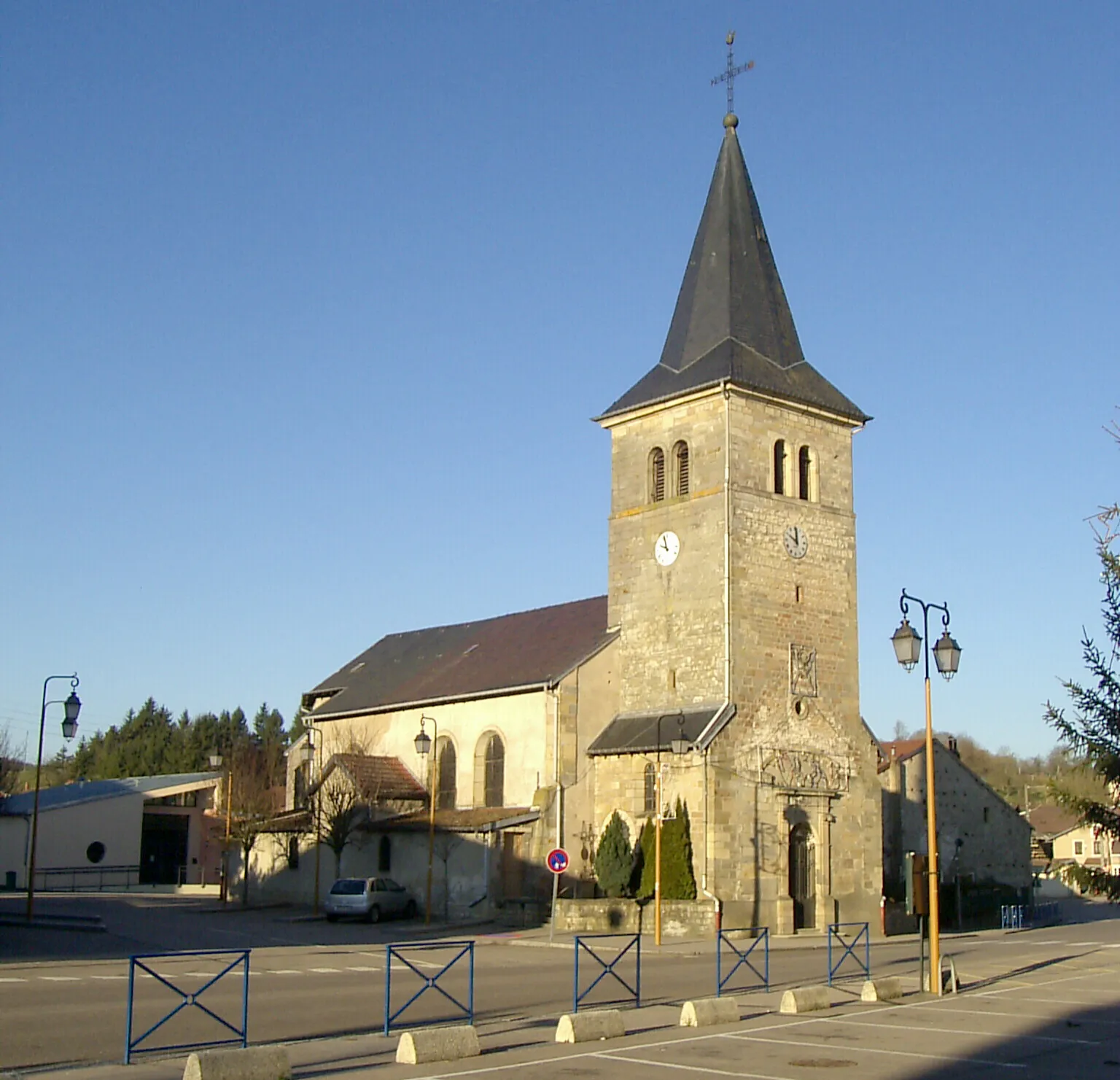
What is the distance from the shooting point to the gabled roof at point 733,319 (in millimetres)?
37438

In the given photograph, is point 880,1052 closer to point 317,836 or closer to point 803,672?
point 803,672

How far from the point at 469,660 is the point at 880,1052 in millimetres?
31168

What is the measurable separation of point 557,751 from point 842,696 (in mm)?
7898

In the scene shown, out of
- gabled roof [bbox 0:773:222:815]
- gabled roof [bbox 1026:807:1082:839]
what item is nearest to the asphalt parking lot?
gabled roof [bbox 0:773:222:815]

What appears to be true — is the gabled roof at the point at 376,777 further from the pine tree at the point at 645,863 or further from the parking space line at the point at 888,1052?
the parking space line at the point at 888,1052

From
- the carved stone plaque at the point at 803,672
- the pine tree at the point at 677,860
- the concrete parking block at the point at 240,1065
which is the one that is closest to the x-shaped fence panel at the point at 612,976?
the concrete parking block at the point at 240,1065

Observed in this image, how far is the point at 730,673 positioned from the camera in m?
34.8

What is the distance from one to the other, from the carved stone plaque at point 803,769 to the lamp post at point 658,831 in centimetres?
244

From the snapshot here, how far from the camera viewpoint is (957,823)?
53875 mm

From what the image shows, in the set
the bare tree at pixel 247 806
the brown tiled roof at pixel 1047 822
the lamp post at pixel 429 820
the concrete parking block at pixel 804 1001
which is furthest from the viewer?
the brown tiled roof at pixel 1047 822

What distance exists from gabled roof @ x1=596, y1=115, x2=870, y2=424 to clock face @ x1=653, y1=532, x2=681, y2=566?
3.81 m

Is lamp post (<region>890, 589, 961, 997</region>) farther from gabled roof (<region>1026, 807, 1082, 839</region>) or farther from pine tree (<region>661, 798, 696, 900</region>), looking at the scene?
gabled roof (<region>1026, 807, 1082, 839</region>)

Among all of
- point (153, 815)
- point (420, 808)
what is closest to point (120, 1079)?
point (420, 808)

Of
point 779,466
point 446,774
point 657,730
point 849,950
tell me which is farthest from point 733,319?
point 849,950
